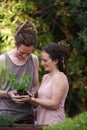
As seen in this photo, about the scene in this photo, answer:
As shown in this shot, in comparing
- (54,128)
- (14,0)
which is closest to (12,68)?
(54,128)

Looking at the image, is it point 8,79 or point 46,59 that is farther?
point 46,59

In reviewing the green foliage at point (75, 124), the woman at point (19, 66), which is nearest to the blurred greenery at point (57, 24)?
the woman at point (19, 66)

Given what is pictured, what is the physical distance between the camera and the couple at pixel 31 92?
5348 millimetres

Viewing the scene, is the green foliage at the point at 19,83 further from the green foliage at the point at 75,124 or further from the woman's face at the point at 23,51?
the green foliage at the point at 75,124

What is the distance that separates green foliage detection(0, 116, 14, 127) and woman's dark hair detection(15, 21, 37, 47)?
26.7 inches

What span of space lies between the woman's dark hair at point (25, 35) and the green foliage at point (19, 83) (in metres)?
0.31

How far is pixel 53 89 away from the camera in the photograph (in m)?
5.36

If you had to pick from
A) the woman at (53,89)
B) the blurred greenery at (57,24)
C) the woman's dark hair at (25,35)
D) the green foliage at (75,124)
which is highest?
the green foliage at (75,124)

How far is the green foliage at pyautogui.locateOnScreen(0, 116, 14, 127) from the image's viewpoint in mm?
5074

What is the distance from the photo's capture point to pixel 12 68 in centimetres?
539

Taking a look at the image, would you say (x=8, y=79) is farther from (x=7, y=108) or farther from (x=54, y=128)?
(x=54, y=128)

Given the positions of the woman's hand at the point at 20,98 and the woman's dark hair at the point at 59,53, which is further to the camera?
the woman's dark hair at the point at 59,53

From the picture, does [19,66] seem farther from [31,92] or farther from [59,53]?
[59,53]

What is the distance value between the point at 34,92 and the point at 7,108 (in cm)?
32
